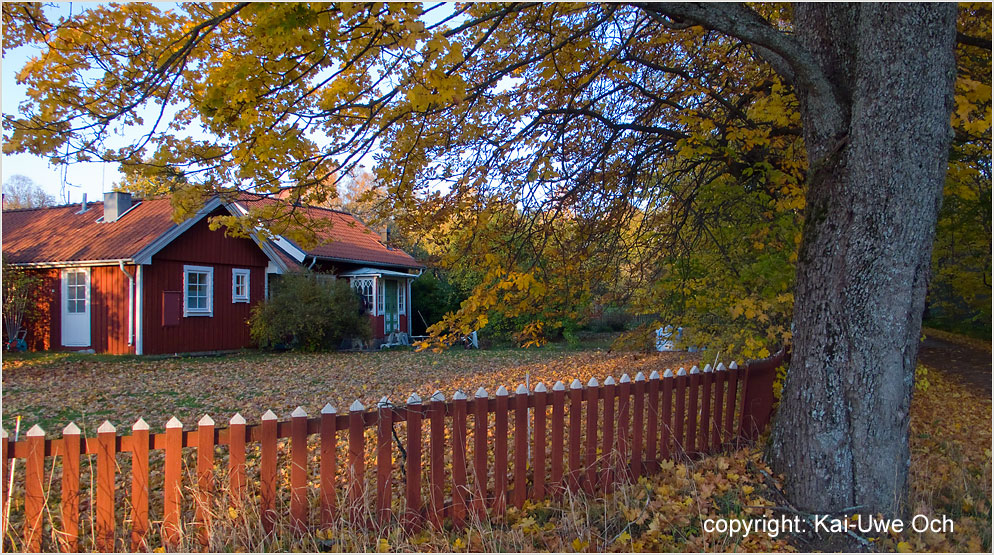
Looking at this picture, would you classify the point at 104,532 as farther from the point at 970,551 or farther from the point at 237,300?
the point at 237,300

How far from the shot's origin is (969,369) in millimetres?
12547

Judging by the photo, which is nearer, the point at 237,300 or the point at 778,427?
the point at 778,427

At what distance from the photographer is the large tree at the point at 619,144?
3859 mm

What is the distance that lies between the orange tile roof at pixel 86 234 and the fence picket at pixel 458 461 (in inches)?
428

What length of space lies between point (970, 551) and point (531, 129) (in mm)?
4794

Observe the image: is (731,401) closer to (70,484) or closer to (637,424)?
(637,424)

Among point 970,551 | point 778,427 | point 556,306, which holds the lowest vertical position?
point 970,551

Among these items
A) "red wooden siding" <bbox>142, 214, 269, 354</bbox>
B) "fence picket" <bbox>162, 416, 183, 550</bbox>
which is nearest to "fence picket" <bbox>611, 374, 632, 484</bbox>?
"fence picket" <bbox>162, 416, 183, 550</bbox>

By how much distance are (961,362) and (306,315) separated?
50.2ft

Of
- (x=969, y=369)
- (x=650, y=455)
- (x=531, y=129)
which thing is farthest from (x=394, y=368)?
(x=969, y=369)

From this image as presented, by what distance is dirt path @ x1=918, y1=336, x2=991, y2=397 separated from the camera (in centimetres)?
1125

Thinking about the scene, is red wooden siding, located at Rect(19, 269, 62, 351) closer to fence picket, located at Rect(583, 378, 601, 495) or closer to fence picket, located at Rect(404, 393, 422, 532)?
fence picket, located at Rect(404, 393, 422, 532)

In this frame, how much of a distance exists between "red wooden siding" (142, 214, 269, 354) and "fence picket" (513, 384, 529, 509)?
14.2 meters

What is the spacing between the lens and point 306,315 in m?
16.6
